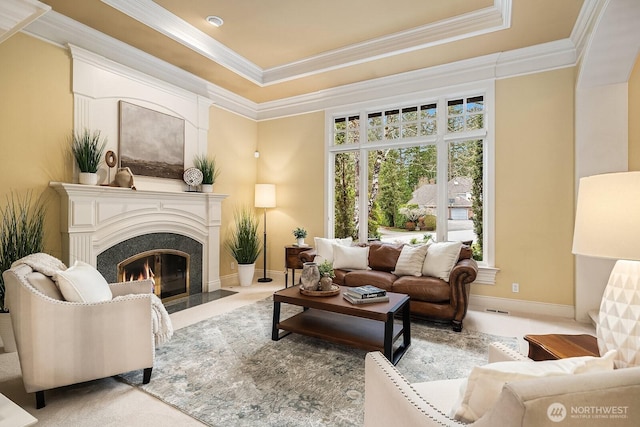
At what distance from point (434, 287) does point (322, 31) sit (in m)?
3.13

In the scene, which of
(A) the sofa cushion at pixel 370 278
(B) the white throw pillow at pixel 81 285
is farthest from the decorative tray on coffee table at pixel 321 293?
(B) the white throw pillow at pixel 81 285

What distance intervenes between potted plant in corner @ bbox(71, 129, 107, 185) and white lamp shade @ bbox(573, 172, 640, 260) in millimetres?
4067

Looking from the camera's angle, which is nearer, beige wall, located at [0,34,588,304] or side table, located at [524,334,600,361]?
side table, located at [524,334,600,361]

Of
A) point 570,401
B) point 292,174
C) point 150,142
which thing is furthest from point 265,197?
point 570,401

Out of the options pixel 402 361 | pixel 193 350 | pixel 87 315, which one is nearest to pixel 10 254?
pixel 87 315

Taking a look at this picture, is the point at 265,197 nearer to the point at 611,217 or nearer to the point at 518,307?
the point at 518,307

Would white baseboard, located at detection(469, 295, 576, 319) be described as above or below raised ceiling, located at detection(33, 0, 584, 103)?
below

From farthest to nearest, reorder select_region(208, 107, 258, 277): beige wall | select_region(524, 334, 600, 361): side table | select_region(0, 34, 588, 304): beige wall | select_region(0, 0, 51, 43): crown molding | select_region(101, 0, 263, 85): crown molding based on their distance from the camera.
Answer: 1. select_region(208, 107, 258, 277): beige wall
2. select_region(101, 0, 263, 85): crown molding
3. select_region(0, 34, 588, 304): beige wall
4. select_region(0, 0, 51, 43): crown molding
5. select_region(524, 334, 600, 361): side table

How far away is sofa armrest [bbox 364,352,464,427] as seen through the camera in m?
0.93

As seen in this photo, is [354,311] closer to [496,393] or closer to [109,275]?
[496,393]

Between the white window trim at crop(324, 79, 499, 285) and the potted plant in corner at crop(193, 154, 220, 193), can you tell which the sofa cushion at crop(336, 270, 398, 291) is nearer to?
the white window trim at crop(324, 79, 499, 285)

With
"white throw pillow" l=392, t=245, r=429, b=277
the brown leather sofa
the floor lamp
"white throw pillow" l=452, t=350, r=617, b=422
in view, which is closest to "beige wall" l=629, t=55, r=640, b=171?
the brown leather sofa

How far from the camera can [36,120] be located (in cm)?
314

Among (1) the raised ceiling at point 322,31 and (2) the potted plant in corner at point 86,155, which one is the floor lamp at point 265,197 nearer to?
(1) the raised ceiling at point 322,31
